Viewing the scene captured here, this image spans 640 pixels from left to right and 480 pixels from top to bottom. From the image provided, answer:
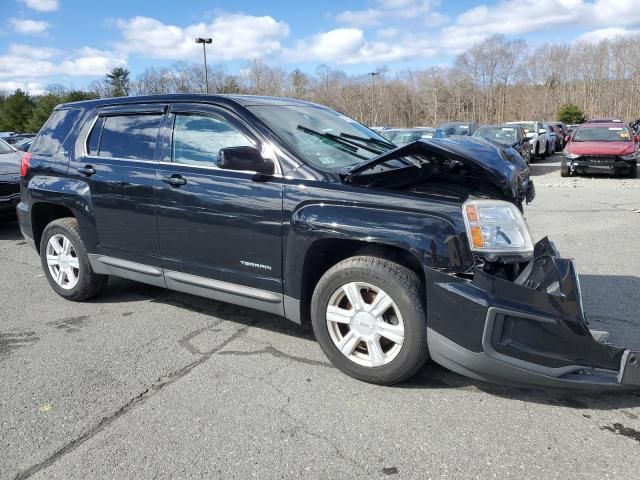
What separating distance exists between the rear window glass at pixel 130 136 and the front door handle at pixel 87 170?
0.15 m

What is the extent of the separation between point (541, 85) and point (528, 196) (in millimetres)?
77009

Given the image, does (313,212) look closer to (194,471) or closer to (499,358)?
(499,358)

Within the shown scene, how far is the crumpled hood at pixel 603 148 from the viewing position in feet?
47.5

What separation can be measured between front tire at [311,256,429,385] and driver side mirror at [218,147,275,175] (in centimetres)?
84

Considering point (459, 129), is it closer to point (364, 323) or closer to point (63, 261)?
point (63, 261)

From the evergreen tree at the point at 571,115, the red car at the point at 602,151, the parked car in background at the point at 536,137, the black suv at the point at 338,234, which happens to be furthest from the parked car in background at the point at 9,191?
the evergreen tree at the point at 571,115

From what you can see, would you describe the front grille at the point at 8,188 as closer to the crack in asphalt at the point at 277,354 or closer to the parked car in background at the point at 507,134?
the crack in asphalt at the point at 277,354

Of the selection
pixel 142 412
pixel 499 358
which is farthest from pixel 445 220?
pixel 142 412

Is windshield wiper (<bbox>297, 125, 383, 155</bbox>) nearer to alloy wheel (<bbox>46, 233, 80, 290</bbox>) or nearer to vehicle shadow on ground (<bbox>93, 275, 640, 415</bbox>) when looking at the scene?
vehicle shadow on ground (<bbox>93, 275, 640, 415</bbox>)

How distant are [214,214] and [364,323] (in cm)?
135

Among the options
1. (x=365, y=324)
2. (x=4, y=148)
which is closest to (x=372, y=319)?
(x=365, y=324)

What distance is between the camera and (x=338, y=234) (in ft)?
10.2

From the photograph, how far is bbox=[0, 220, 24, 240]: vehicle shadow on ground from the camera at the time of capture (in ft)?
27.4

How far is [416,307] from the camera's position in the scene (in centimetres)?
295
